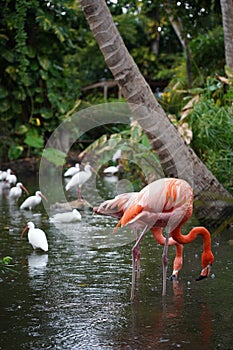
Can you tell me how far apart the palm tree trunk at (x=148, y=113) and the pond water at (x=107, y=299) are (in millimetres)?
589

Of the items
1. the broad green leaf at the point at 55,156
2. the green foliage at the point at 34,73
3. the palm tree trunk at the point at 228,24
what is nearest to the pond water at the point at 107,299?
the palm tree trunk at the point at 228,24

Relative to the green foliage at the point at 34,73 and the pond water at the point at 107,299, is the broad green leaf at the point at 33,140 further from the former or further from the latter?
the pond water at the point at 107,299

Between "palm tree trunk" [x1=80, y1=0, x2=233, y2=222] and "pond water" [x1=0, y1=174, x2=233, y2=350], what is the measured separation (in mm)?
589

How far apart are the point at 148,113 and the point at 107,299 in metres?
2.64

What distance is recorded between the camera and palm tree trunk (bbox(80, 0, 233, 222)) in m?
6.98

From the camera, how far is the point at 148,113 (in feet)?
23.8

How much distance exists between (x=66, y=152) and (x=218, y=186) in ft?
29.2

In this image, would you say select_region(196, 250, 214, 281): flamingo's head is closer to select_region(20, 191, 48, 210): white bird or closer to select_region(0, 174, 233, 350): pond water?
select_region(0, 174, 233, 350): pond water

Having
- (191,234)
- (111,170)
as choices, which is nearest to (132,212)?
(191,234)

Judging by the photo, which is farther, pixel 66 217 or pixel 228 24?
pixel 228 24

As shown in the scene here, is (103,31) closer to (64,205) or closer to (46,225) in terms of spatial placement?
(46,225)

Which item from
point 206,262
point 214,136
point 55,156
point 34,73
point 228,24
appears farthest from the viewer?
point 34,73

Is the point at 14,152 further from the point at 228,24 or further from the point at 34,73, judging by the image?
the point at 228,24

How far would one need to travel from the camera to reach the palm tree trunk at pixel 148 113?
698cm
